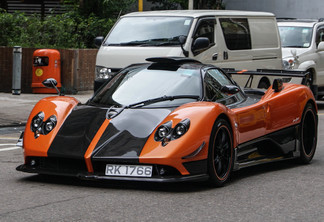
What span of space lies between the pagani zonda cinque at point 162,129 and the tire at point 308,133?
269mm

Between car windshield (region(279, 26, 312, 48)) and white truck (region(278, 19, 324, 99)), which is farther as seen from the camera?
car windshield (region(279, 26, 312, 48))

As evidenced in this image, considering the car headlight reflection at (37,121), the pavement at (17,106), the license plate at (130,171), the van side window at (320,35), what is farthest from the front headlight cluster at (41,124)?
the van side window at (320,35)

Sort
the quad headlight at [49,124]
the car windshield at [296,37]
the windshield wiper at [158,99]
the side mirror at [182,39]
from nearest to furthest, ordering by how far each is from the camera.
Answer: the quad headlight at [49,124], the windshield wiper at [158,99], the side mirror at [182,39], the car windshield at [296,37]

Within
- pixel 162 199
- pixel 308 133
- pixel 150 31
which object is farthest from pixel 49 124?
pixel 150 31

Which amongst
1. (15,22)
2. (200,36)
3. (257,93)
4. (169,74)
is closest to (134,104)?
Result: (169,74)

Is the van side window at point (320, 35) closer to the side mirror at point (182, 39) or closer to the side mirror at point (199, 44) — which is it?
the side mirror at point (199, 44)

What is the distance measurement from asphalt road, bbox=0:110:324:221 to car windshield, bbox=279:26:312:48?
1042cm

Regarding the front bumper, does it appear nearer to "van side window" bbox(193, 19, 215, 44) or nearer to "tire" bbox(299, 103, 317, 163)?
"tire" bbox(299, 103, 317, 163)

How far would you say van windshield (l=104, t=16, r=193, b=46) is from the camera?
13.5 metres

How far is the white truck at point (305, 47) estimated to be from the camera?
17.7 metres

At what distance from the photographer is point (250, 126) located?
816 centimetres

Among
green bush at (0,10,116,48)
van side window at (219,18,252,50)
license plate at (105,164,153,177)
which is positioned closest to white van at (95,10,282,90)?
van side window at (219,18,252,50)

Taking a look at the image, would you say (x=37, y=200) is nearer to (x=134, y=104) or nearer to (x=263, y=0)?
(x=134, y=104)

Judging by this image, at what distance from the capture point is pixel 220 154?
7375 mm
